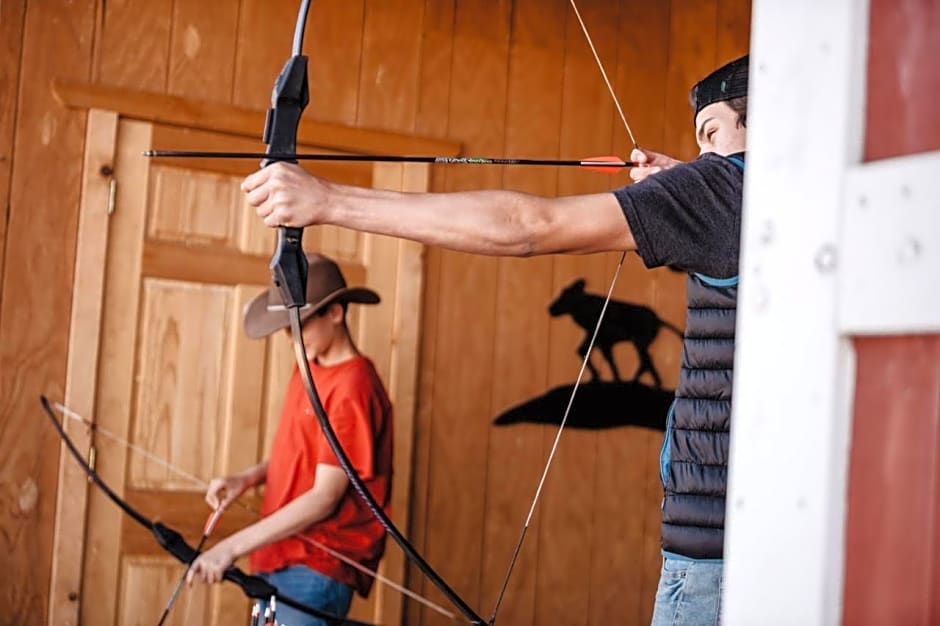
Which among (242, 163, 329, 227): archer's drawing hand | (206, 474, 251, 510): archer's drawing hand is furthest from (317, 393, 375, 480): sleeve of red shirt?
(242, 163, 329, 227): archer's drawing hand

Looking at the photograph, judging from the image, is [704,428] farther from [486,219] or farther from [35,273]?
[35,273]

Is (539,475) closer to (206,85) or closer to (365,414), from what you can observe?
(365,414)

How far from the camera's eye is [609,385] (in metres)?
4.20

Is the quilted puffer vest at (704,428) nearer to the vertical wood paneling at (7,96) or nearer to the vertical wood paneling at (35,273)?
the vertical wood paneling at (35,273)

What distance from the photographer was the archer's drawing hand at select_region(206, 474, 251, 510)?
3.38 m

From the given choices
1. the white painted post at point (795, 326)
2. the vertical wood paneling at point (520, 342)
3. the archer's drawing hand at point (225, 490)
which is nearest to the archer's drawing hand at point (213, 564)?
the archer's drawing hand at point (225, 490)

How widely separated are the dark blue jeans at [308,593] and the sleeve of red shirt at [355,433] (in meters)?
0.26

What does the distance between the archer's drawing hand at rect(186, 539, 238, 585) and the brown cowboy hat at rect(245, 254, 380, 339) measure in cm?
58

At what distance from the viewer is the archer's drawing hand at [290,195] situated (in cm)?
180

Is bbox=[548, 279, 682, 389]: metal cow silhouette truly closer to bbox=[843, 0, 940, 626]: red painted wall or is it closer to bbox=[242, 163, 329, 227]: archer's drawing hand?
bbox=[242, 163, 329, 227]: archer's drawing hand

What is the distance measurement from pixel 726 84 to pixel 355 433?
1334 millimetres

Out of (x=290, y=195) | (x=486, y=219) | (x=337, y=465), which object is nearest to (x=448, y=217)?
(x=486, y=219)

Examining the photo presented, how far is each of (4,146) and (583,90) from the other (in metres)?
1.75

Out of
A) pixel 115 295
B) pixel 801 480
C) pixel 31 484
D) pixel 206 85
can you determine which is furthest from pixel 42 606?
pixel 801 480
